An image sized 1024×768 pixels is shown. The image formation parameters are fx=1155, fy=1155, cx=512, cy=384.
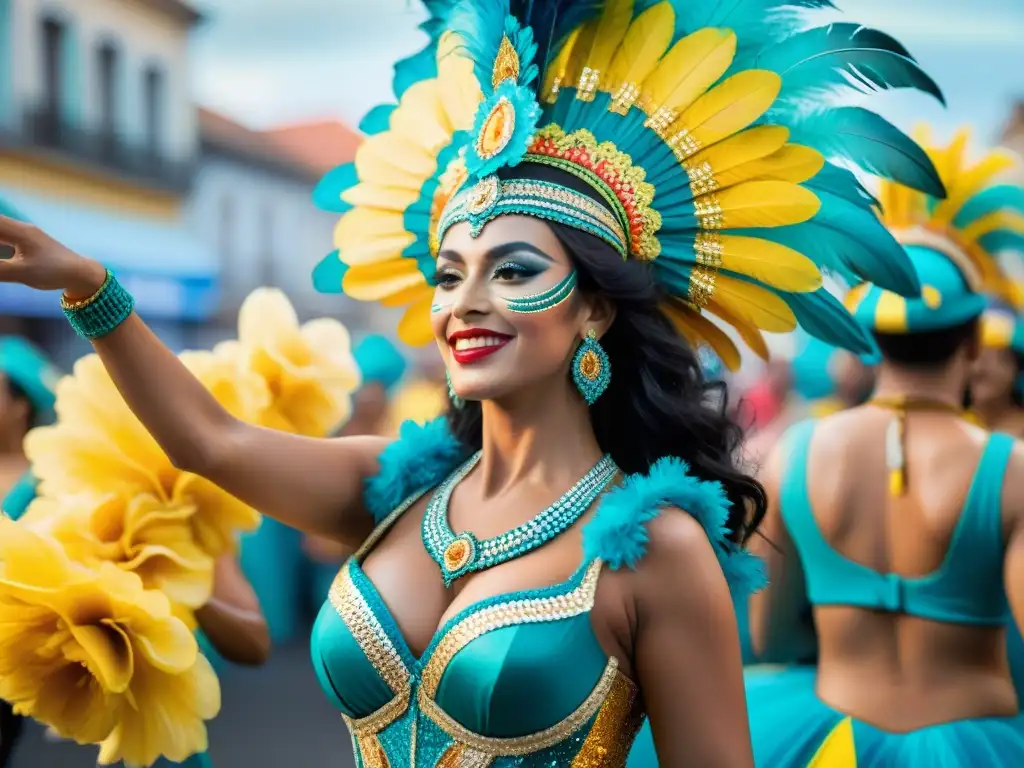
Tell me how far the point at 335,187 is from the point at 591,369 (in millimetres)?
786

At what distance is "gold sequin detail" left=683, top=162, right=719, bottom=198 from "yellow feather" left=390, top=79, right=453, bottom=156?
0.52 metres

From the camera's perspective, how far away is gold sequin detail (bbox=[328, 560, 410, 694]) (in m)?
2.02

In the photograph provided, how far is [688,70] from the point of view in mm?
2154

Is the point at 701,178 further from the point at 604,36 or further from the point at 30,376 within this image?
the point at 30,376

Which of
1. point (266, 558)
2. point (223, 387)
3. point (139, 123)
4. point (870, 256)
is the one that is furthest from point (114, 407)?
point (139, 123)

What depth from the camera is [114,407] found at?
7.97 ft

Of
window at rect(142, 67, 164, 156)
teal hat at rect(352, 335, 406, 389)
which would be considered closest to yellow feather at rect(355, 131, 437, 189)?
teal hat at rect(352, 335, 406, 389)

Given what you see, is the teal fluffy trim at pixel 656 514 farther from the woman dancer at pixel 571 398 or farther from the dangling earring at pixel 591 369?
the dangling earring at pixel 591 369

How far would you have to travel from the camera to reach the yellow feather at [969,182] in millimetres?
3201

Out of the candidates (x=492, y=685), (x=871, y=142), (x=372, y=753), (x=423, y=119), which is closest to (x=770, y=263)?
(x=871, y=142)

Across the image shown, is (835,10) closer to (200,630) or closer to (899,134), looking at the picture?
(899,134)

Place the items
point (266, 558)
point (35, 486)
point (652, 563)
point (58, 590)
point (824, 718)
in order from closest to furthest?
point (652, 563) → point (58, 590) → point (824, 718) → point (35, 486) → point (266, 558)

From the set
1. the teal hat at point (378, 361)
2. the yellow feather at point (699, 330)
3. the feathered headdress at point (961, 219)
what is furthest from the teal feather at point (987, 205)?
the teal hat at point (378, 361)

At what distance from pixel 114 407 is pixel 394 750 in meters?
0.95
